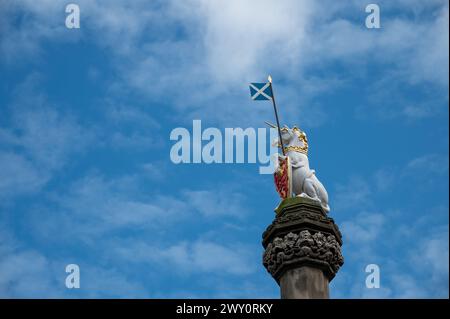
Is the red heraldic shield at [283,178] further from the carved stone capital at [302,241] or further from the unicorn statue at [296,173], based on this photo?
the carved stone capital at [302,241]

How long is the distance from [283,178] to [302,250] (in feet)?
11.4

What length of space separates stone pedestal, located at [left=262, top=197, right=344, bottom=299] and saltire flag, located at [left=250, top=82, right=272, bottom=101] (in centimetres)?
401

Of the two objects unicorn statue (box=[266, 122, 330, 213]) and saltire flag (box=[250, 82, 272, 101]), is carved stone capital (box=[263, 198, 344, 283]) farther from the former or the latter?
saltire flag (box=[250, 82, 272, 101])

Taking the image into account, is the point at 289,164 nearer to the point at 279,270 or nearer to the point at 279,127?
the point at 279,127

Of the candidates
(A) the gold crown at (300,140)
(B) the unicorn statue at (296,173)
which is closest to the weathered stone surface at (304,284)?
(B) the unicorn statue at (296,173)

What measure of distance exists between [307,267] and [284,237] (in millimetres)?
1192

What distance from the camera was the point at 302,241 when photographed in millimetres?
26438

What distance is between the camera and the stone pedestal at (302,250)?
2612 centimetres

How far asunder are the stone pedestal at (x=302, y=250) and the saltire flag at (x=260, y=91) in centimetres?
401
